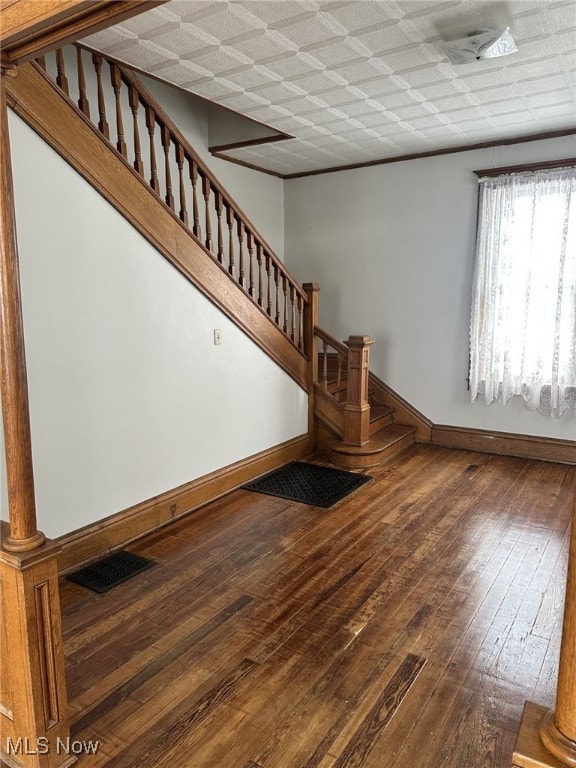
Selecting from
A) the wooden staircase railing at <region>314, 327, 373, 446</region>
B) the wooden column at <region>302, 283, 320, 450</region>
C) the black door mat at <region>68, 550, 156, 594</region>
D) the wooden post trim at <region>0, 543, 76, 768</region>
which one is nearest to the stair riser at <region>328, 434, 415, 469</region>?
the wooden staircase railing at <region>314, 327, 373, 446</region>

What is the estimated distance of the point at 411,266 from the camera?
17.7ft

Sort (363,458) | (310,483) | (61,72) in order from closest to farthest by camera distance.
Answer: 1. (61,72)
2. (310,483)
3. (363,458)

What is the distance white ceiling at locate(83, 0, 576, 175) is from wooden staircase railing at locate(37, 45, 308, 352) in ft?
0.65

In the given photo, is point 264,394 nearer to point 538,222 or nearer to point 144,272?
point 144,272

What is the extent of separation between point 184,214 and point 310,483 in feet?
7.46

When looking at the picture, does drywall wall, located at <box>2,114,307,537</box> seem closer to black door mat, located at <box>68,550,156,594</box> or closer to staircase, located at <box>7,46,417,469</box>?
staircase, located at <box>7,46,417,469</box>

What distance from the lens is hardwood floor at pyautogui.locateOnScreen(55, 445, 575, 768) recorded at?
6.08 feet

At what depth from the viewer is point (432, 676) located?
2162 millimetres

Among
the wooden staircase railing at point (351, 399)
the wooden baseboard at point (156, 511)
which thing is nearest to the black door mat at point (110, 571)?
the wooden baseboard at point (156, 511)

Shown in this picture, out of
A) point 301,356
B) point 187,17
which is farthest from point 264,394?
point 187,17

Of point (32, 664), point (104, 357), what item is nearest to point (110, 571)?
point (104, 357)

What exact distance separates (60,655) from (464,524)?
2665 mm

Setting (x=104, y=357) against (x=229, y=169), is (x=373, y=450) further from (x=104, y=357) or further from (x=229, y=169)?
(x=229, y=169)

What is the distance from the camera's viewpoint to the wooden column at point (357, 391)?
15.8 feet
